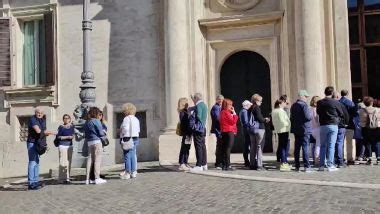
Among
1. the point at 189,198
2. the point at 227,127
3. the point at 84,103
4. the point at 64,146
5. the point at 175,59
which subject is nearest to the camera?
the point at 189,198

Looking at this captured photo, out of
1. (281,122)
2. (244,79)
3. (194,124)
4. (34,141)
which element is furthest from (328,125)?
(244,79)

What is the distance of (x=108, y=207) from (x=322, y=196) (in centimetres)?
309

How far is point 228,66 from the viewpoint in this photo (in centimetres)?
1655

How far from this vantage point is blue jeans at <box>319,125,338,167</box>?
10.3 metres

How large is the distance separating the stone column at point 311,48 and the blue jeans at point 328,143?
4038 millimetres

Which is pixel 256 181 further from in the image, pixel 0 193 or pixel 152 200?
pixel 0 193

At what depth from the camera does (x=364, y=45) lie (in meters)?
15.3

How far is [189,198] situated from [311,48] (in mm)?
7855

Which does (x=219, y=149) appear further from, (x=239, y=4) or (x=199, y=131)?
(x=239, y=4)

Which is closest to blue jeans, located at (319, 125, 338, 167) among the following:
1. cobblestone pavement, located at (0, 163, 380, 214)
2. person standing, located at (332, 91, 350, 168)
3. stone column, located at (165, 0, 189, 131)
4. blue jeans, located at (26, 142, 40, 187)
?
person standing, located at (332, 91, 350, 168)

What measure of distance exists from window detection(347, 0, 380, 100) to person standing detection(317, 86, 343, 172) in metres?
5.33

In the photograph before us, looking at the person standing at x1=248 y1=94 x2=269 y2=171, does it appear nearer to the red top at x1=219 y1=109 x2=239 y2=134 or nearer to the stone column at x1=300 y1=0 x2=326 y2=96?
the red top at x1=219 y1=109 x2=239 y2=134

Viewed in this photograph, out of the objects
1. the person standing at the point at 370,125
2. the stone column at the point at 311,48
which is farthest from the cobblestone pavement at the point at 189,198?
the stone column at the point at 311,48

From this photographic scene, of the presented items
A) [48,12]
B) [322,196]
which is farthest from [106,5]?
[322,196]
